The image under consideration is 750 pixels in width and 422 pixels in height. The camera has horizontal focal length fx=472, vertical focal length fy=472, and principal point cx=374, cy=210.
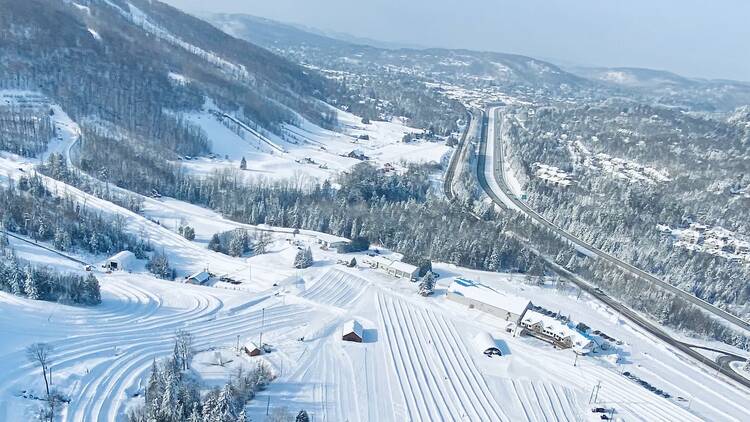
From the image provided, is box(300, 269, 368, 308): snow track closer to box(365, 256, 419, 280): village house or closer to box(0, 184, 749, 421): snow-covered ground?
box(0, 184, 749, 421): snow-covered ground

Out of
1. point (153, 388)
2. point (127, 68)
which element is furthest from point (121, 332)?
point (127, 68)

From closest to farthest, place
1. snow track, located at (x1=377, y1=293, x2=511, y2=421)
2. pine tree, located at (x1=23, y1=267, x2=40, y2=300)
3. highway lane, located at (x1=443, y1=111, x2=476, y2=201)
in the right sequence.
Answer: snow track, located at (x1=377, y1=293, x2=511, y2=421) < pine tree, located at (x1=23, y1=267, x2=40, y2=300) < highway lane, located at (x1=443, y1=111, x2=476, y2=201)

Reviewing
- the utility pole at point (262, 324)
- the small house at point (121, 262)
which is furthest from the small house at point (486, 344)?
the small house at point (121, 262)

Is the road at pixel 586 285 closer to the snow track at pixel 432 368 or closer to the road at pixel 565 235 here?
the road at pixel 565 235

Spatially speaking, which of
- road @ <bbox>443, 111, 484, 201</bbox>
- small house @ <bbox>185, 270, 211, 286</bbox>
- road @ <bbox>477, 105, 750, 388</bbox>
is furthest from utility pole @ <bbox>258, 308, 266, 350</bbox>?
road @ <bbox>443, 111, 484, 201</bbox>

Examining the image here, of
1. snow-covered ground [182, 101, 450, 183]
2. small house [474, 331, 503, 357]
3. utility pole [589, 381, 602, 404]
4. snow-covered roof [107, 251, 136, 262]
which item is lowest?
snow-covered roof [107, 251, 136, 262]

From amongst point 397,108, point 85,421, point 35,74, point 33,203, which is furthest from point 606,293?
point 397,108
